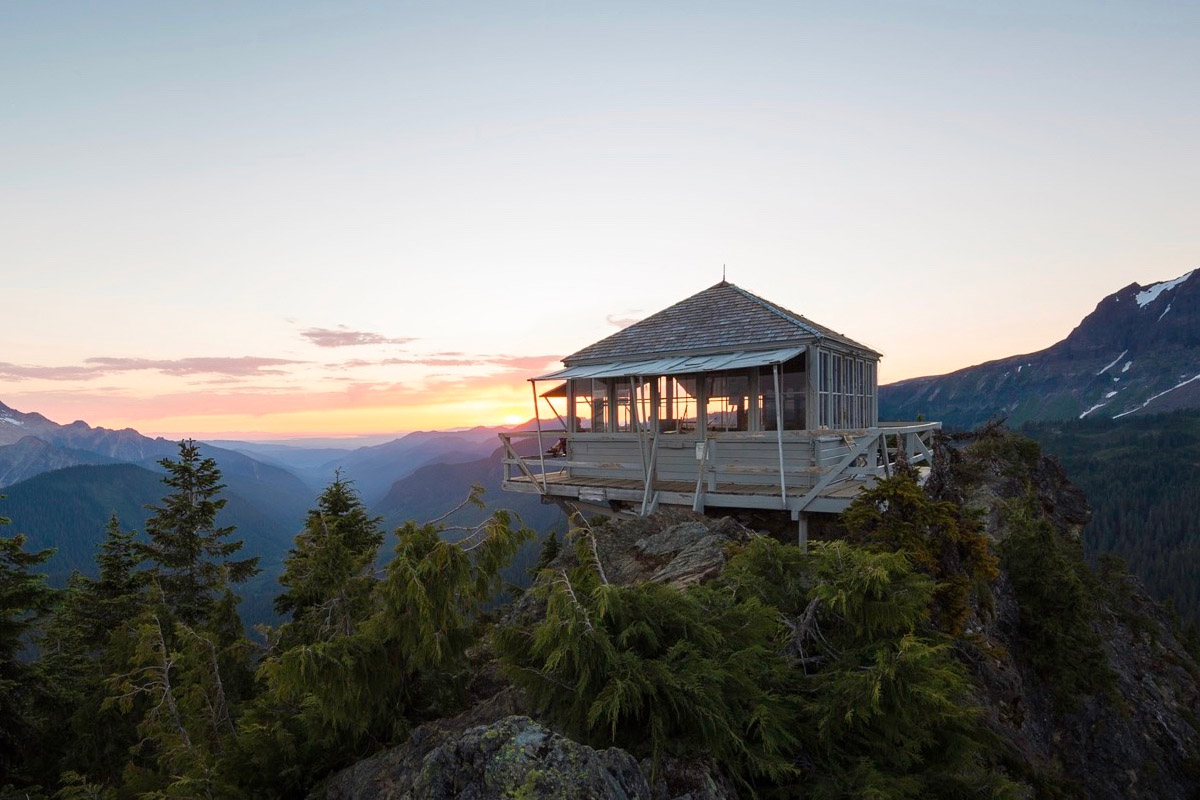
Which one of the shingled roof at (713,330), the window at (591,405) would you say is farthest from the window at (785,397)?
the window at (591,405)

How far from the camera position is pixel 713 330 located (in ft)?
50.5

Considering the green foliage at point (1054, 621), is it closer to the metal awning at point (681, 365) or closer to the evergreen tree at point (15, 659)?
the metal awning at point (681, 365)

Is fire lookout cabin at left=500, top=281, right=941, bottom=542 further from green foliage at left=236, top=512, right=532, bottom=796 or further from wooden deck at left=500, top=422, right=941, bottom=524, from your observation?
green foliage at left=236, top=512, right=532, bottom=796

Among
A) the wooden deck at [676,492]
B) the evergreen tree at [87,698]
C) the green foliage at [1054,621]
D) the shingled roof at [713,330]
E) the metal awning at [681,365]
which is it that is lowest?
the evergreen tree at [87,698]

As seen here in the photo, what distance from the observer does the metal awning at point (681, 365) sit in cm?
1273

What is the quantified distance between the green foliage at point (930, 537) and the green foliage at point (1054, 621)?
637 cm

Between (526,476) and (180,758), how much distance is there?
10.4 m

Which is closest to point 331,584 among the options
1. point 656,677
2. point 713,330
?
point 656,677

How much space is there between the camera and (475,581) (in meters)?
5.12

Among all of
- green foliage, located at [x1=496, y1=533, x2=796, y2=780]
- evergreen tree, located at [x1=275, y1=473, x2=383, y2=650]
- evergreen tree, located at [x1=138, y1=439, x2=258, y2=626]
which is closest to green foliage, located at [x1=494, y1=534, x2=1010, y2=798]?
green foliage, located at [x1=496, y1=533, x2=796, y2=780]

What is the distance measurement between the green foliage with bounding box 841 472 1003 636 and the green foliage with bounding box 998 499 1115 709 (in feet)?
20.9

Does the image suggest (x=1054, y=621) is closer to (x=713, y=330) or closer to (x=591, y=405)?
(x=713, y=330)

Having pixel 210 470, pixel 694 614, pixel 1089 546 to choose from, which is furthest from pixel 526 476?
pixel 1089 546

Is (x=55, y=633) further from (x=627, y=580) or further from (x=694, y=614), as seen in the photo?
(x=694, y=614)
